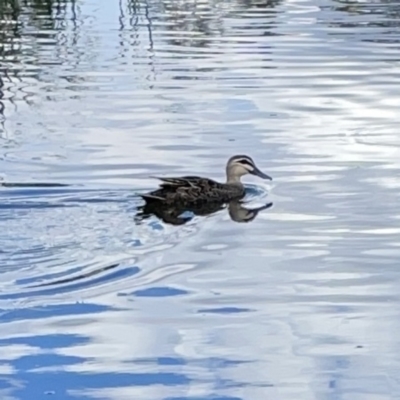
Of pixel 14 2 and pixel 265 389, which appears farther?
pixel 14 2

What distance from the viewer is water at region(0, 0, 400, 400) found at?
7969mm

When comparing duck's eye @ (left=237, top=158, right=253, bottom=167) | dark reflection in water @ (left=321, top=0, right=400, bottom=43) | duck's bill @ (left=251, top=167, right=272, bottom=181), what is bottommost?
dark reflection in water @ (left=321, top=0, right=400, bottom=43)

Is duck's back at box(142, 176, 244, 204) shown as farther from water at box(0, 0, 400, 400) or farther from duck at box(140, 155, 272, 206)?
water at box(0, 0, 400, 400)

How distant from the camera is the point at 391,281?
9.74 metres

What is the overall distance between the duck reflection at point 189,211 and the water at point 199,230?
8 cm

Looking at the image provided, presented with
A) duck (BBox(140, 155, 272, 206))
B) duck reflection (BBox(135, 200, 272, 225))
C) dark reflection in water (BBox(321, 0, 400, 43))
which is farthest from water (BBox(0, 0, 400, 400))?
dark reflection in water (BBox(321, 0, 400, 43))

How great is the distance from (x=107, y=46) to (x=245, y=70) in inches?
132

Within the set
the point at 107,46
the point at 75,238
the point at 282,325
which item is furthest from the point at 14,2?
the point at 282,325

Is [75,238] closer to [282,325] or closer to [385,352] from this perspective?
[282,325]

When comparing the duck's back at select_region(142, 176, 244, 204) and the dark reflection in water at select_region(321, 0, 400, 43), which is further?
the dark reflection in water at select_region(321, 0, 400, 43)

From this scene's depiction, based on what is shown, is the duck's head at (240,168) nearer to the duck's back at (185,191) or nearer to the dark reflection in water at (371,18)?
the duck's back at (185,191)

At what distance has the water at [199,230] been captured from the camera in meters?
7.97

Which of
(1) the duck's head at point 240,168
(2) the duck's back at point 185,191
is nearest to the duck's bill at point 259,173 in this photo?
(1) the duck's head at point 240,168

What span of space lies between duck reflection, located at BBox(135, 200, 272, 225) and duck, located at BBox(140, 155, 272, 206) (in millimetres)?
35
